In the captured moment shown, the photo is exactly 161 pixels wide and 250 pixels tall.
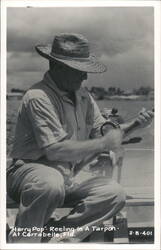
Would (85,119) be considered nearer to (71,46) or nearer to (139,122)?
(139,122)

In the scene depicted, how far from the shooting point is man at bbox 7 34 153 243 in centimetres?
288

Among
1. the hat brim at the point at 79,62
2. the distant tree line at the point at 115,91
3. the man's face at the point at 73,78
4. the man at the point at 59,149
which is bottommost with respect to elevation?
the man at the point at 59,149

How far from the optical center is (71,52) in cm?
291

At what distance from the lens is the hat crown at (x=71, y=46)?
2.91 metres

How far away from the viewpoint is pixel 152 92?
9.81 feet

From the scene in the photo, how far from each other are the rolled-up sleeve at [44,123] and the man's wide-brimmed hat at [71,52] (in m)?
0.29

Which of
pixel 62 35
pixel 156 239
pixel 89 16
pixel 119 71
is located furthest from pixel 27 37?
pixel 156 239

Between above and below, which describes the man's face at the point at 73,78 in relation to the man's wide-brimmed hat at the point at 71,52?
below

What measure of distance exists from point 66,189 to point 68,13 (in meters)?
1.12

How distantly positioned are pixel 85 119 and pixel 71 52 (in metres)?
0.44

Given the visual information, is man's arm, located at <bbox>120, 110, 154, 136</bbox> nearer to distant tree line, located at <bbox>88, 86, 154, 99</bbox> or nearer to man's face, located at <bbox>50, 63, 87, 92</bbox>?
distant tree line, located at <bbox>88, 86, 154, 99</bbox>

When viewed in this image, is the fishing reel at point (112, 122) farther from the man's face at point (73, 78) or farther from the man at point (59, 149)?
the man's face at point (73, 78)

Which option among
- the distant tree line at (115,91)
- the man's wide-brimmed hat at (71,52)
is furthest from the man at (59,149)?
the distant tree line at (115,91)

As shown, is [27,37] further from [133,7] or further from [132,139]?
[132,139]
